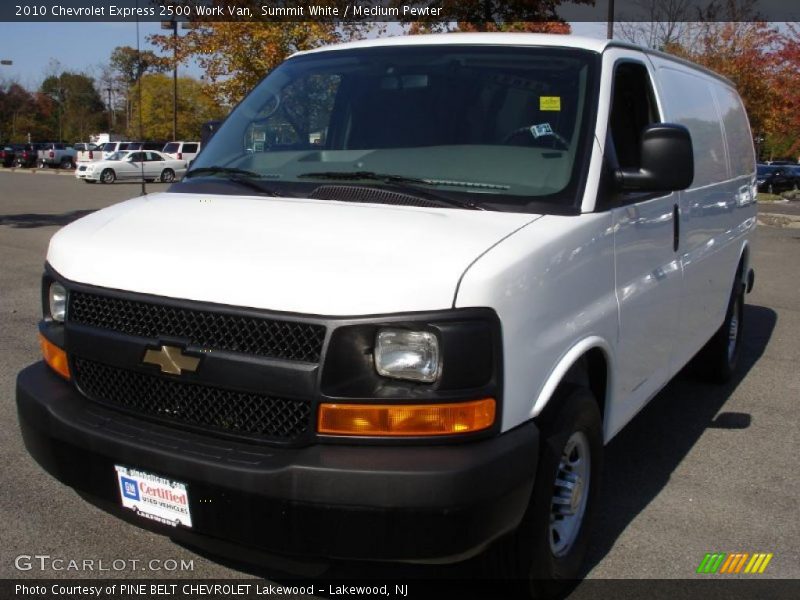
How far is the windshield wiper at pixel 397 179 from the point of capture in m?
3.35

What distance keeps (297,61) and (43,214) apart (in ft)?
52.8

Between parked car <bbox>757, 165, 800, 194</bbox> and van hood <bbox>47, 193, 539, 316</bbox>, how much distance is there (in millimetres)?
36955

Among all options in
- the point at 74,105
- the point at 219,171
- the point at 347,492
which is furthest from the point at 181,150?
the point at 74,105

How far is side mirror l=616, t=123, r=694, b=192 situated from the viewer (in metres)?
3.54

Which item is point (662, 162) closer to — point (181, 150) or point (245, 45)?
point (245, 45)

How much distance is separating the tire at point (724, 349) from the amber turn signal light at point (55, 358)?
4457 millimetres

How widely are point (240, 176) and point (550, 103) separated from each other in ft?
4.60

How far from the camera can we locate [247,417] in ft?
9.23

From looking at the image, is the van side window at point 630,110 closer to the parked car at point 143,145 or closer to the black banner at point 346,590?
the black banner at point 346,590

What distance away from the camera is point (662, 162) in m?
3.54

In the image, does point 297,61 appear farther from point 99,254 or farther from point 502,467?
point 502,467

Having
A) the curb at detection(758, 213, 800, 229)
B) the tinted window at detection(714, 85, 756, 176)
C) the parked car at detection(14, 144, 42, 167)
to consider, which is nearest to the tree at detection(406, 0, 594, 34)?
the curb at detection(758, 213, 800, 229)

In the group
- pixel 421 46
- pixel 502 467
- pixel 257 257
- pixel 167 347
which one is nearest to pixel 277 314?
pixel 257 257

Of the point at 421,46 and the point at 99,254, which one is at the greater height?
the point at 421,46
